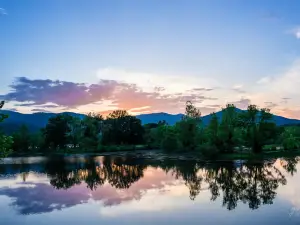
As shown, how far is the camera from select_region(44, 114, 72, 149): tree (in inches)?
5192

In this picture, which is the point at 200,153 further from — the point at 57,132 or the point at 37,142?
the point at 37,142

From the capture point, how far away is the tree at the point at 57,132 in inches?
5192

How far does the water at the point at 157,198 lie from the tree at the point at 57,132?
80.3 meters

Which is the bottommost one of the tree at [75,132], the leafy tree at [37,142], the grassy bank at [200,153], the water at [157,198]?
the water at [157,198]

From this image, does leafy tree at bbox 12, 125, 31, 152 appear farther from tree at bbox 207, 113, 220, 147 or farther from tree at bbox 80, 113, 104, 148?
tree at bbox 207, 113, 220, 147

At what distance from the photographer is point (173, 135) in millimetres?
103250

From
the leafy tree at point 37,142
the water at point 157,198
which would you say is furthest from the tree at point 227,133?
the leafy tree at point 37,142

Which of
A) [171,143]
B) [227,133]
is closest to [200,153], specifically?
[227,133]

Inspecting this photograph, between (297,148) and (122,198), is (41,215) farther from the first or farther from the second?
(297,148)

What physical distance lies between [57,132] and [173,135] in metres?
50.8

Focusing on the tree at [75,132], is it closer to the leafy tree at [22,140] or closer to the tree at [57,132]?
the tree at [57,132]

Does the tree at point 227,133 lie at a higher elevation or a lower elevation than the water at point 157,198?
higher

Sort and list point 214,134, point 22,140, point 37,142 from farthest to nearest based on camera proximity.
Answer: point 37,142
point 22,140
point 214,134

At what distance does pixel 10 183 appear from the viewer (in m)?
46.9
